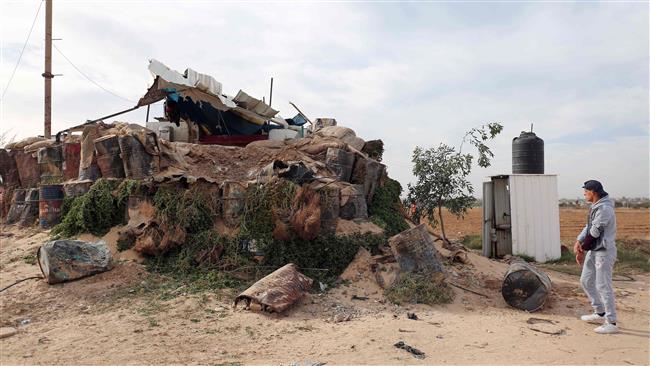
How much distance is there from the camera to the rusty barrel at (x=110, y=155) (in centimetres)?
877

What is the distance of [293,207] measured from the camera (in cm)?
745

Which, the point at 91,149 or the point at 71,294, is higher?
the point at 91,149

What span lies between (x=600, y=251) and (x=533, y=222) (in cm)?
567

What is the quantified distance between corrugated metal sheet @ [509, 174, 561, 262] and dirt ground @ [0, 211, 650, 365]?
3.48 m

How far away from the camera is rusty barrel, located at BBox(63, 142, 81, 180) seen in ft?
33.0

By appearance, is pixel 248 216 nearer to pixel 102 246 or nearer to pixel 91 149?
pixel 102 246

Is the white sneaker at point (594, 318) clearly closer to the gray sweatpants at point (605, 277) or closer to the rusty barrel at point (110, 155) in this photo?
the gray sweatpants at point (605, 277)

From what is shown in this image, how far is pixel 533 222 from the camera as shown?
35.0 feet

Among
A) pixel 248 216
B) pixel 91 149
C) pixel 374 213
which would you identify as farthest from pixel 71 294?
pixel 374 213

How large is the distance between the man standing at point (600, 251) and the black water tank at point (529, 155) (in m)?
6.15

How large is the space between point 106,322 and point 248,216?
2823 millimetres

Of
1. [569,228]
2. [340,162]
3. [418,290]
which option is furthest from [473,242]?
[569,228]

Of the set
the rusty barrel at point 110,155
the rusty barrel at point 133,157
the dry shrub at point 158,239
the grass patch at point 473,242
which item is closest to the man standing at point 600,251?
the dry shrub at point 158,239

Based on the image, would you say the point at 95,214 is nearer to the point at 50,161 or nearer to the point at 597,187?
the point at 50,161
